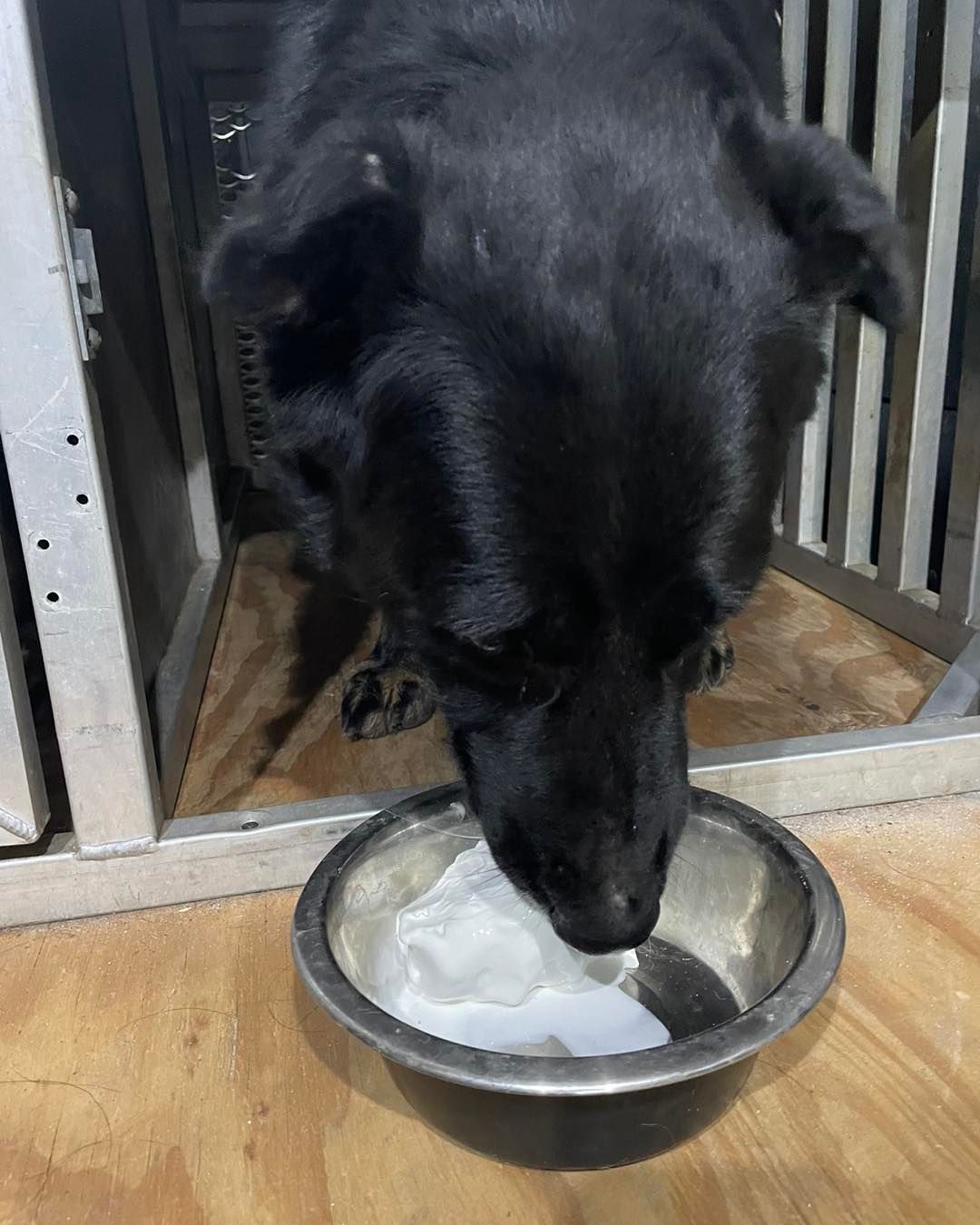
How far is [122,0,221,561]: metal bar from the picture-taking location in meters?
1.92

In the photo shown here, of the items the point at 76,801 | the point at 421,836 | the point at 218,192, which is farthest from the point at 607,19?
the point at 218,192

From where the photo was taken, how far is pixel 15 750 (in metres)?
1.07

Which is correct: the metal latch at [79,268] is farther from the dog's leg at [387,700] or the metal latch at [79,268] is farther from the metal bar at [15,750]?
the dog's leg at [387,700]

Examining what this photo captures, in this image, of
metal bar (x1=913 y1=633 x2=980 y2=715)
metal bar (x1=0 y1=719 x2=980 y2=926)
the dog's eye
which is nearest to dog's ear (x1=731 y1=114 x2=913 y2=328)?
the dog's eye

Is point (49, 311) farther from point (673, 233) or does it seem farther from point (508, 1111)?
point (508, 1111)

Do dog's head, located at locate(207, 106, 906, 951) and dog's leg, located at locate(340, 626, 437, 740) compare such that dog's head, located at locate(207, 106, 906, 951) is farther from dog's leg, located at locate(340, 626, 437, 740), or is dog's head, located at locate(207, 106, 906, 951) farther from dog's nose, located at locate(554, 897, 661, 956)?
dog's leg, located at locate(340, 626, 437, 740)

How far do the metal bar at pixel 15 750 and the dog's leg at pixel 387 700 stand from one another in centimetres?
54

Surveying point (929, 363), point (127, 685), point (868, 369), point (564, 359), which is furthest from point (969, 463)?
point (127, 685)

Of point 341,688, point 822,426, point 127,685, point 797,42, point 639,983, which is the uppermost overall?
point 797,42

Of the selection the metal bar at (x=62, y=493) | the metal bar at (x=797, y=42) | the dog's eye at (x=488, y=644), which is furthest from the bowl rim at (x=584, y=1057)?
the metal bar at (x=797, y=42)

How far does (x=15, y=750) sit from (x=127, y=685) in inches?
5.6

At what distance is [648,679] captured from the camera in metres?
0.86

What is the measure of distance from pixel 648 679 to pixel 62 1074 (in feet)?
2.21

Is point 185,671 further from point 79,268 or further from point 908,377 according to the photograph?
point 908,377
